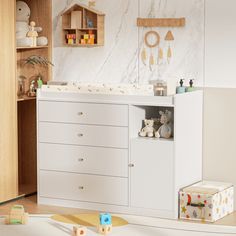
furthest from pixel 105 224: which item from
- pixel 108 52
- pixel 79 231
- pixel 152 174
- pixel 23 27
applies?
pixel 23 27

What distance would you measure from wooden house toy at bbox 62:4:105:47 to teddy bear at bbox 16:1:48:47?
209mm

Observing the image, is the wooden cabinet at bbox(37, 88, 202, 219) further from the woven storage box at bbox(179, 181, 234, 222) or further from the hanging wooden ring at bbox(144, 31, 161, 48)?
the hanging wooden ring at bbox(144, 31, 161, 48)

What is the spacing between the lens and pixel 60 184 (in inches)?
197

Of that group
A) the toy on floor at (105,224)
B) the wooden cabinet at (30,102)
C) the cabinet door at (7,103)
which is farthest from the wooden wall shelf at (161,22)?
the toy on floor at (105,224)

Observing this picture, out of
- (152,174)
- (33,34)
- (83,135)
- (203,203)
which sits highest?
(33,34)

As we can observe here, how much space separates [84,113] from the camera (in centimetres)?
488

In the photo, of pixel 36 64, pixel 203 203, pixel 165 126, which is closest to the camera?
pixel 203 203

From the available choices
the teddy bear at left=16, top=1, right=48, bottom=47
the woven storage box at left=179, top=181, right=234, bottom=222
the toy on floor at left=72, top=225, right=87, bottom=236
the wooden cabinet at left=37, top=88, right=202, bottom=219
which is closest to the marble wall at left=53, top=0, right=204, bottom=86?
the teddy bear at left=16, top=1, right=48, bottom=47

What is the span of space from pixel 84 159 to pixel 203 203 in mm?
915

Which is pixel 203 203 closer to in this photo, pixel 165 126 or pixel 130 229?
pixel 165 126

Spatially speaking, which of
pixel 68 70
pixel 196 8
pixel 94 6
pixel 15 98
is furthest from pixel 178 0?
pixel 15 98

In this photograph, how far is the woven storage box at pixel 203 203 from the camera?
15.1 ft

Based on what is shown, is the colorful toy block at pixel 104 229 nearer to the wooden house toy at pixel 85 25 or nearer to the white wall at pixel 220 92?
the white wall at pixel 220 92

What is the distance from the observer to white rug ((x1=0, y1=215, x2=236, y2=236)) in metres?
3.85
